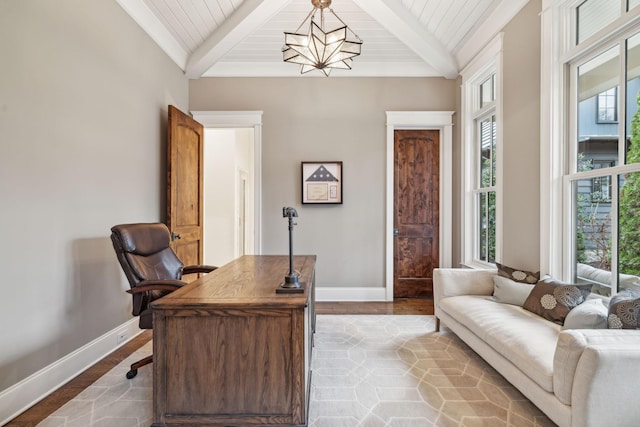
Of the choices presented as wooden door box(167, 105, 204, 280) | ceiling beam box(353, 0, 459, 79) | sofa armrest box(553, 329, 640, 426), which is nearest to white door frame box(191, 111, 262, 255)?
wooden door box(167, 105, 204, 280)

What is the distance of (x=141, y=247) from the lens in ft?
7.33

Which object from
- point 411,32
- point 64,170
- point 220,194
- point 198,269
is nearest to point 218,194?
point 220,194

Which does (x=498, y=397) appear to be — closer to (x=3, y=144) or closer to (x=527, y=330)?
(x=527, y=330)

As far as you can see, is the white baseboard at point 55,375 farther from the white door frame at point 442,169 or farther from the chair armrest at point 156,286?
the white door frame at point 442,169

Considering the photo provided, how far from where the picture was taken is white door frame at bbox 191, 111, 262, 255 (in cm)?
399

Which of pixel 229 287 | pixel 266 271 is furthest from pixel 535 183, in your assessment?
pixel 229 287

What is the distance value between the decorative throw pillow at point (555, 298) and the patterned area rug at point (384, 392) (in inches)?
20.4

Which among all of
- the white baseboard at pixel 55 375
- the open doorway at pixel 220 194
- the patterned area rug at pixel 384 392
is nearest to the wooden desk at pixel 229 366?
the patterned area rug at pixel 384 392

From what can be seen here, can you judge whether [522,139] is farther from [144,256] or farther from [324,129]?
[144,256]

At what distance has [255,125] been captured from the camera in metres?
4.01

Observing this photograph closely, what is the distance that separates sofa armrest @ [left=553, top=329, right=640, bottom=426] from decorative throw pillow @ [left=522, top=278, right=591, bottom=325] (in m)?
0.66

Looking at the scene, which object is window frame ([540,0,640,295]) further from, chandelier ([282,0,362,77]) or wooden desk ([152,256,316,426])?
wooden desk ([152,256,316,426])

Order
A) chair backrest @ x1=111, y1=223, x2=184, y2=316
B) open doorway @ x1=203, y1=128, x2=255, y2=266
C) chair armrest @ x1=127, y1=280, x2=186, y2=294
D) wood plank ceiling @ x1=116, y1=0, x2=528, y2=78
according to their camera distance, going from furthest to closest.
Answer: open doorway @ x1=203, y1=128, x2=255, y2=266
wood plank ceiling @ x1=116, y1=0, x2=528, y2=78
chair backrest @ x1=111, y1=223, x2=184, y2=316
chair armrest @ x1=127, y1=280, x2=186, y2=294

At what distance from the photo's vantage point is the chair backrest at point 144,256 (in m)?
2.08
